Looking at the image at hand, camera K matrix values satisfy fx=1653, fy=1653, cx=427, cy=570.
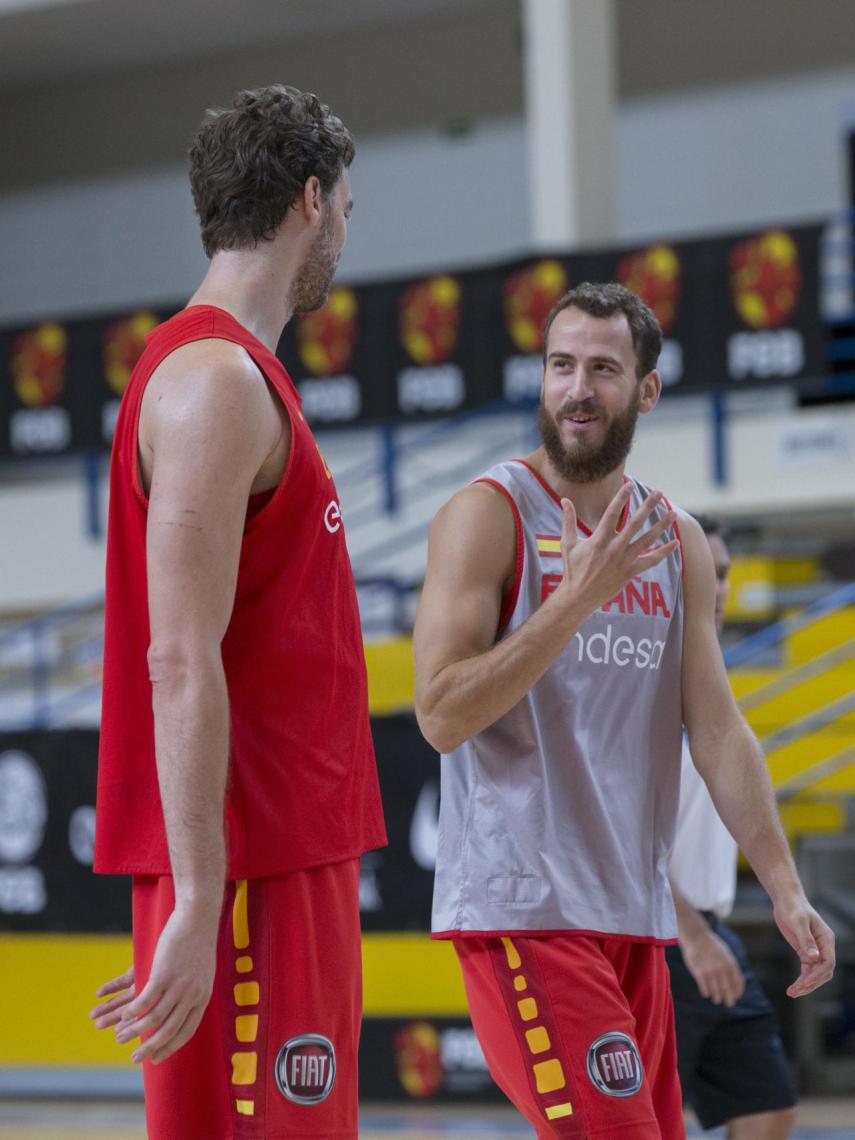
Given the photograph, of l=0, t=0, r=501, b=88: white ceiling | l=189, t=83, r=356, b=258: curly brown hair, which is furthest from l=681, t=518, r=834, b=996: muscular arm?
l=0, t=0, r=501, b=88: white ceiling

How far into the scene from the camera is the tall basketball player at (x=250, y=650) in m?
2.12

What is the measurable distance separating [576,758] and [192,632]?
1.01 m

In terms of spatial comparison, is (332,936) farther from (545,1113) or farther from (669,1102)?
(669,1102)

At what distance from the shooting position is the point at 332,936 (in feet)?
7.47

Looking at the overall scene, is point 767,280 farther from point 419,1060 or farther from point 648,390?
point 648,390

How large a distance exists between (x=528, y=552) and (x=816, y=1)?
11063 millimetres

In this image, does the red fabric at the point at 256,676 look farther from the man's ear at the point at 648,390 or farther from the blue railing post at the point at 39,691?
the blue railing post at the point at 39,691

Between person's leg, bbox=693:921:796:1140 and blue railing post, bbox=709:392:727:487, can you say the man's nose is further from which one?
blue railing post, bbox=709:392:727:487

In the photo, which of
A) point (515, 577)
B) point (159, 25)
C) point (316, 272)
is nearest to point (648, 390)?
point (515, 577)

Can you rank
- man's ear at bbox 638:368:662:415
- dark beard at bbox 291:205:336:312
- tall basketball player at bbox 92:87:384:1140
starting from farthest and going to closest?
man's ear at bbox 638:368:662:415, dark beard at bbox 291:205:336:312, tall basketball player at bbox 92:87:384:1140

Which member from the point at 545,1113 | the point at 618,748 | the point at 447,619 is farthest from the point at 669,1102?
the point at 447,619

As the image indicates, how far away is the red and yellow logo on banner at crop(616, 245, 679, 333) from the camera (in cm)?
940

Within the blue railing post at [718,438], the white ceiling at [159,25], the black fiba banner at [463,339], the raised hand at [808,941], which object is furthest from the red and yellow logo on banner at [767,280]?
the raised hand at [808,941]

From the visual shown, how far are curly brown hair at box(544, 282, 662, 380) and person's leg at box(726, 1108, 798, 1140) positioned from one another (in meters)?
1.96
